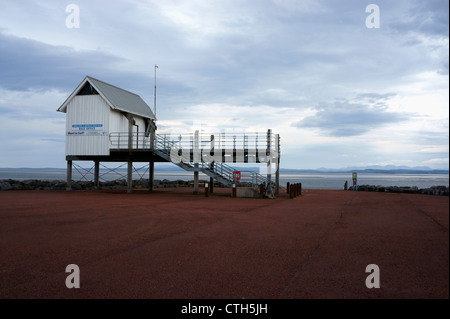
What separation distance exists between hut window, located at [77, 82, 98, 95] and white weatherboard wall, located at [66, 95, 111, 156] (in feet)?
0.96

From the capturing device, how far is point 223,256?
754 centimetres

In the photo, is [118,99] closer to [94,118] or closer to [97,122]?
[94,118]

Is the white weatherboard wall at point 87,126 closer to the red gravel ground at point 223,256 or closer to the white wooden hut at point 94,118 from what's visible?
the white wooden hut at point 94,118

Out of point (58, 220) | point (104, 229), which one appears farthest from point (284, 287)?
point (58, 220)

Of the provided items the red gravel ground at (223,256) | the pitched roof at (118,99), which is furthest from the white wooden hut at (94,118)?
the red gravel ground at (223,256)

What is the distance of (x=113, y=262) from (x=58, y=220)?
6.06m

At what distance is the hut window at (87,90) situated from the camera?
27005 mm

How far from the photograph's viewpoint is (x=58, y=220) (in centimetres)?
1215

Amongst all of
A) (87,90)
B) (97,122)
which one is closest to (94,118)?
(97,122)

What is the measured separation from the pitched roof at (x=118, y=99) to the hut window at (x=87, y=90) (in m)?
0.21

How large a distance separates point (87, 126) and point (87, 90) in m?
2.62
